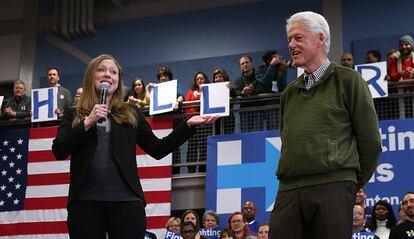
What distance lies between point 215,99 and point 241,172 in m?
1.00

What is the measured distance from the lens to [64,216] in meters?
10.3

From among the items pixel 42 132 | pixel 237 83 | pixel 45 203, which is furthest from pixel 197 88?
pixel 45 203

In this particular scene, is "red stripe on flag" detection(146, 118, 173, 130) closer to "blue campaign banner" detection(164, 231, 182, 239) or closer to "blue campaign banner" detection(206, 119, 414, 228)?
"blue campaign banner" detection(206, 119, 414, 228)

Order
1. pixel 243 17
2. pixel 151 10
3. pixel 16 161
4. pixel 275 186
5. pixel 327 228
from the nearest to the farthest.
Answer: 1. pixel 327 228
2. pixel 275 186
3. pixel 16 161
4. pixel 243 17
5. pixel 151 10

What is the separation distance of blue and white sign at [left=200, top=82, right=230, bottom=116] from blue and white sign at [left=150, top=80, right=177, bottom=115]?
46cm

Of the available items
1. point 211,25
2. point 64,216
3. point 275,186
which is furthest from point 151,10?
point 275,186

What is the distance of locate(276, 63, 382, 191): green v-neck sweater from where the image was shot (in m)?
2.95

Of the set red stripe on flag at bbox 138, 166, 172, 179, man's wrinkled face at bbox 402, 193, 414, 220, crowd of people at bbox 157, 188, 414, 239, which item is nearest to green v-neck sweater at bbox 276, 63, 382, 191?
crowd of people at bbox 157, 188, 414, 239

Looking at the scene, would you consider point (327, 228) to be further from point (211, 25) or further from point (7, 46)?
point (7, 46)

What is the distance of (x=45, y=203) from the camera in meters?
10.5

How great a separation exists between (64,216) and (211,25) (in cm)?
484

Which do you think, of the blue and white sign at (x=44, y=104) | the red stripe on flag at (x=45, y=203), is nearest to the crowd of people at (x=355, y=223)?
the red stripe on flag at (x=45, y=203)

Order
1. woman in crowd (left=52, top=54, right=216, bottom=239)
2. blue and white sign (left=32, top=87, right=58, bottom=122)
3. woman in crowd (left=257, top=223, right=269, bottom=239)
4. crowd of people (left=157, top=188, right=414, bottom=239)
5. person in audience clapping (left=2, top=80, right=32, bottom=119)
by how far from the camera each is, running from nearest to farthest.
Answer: woman in crowd (left=52, top=54, right=216, bottom=239) → crowd of people (left=157, top=188, right=414, bottom=239) → woman in crowd (left=257, top=223, right=269, bottom=239) → blue and white sign (left=32, top=87, right=58, bottom=122) → person in audience clapping (left=2, top=80, right=32, bottom=119)

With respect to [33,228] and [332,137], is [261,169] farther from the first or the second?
[332,137]
